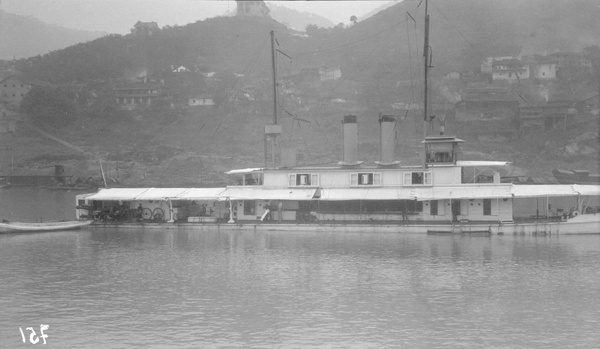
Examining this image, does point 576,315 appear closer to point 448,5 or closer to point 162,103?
point 162,103

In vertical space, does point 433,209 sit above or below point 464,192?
below

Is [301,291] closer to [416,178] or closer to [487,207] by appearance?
→ [416,178]

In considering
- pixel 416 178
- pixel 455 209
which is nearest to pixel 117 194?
pixel 416 178

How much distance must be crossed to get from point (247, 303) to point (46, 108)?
326ft

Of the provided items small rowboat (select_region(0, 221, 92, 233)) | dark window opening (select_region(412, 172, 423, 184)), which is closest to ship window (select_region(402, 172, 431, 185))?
dark window opening (select_region(412, 172, 423, 184))

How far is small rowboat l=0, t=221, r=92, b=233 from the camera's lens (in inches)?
1609

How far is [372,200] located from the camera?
126ft

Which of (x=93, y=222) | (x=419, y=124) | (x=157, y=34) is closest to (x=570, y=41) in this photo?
(x=419, y=124)

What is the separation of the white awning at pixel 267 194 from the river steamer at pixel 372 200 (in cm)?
6

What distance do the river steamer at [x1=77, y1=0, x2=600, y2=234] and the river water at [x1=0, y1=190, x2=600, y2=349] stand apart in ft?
3.05

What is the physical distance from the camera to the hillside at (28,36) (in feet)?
209

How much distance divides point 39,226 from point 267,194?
48.9 feet

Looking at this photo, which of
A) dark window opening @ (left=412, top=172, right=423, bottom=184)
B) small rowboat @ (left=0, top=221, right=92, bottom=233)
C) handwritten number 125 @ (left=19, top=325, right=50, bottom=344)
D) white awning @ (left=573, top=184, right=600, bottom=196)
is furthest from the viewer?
small rowboat @ (left=0, top=221, right=92, bottom=233)

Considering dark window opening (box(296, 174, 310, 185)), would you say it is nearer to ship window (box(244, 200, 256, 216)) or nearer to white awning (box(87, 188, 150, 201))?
ship window (box(244, 200, 256, 216))
